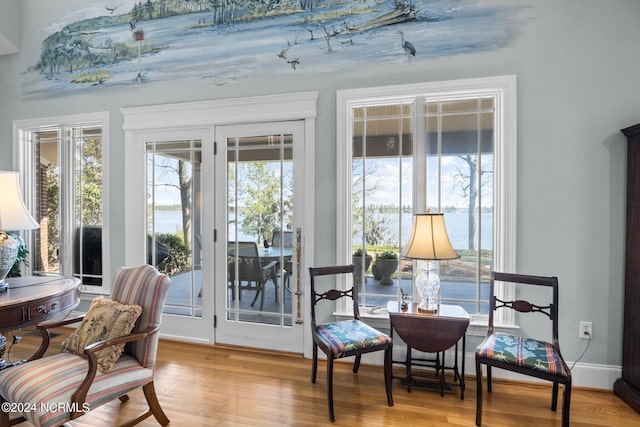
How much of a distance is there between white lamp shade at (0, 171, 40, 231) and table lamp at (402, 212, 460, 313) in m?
2.46

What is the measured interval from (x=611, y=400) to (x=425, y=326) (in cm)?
137

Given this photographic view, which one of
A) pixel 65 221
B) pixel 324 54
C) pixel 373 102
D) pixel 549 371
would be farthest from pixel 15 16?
pixel 549 371

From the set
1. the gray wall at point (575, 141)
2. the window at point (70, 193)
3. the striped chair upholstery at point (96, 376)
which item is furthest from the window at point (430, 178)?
the window at point (70, 193)

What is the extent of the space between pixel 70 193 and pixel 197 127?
1669 millimetres

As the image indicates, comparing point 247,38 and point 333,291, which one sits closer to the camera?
point 333,291

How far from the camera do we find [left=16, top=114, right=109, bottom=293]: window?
3488 millimetres

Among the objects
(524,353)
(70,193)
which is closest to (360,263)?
(524,353)

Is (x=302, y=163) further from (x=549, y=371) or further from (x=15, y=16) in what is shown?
(x=15, y=16)

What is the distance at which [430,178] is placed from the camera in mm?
2693

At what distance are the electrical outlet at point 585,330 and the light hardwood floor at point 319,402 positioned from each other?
38 centimetres

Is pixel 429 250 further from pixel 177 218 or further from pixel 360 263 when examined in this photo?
pixel 177 218

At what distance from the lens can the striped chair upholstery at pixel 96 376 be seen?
1.52 meters

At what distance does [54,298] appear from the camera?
6.60 feet

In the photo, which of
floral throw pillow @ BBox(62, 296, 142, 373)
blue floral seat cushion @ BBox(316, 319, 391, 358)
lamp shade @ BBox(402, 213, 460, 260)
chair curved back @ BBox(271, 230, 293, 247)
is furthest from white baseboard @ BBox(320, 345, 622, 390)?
floral throw pillow @ BBox(62, 296, 142, 373)
